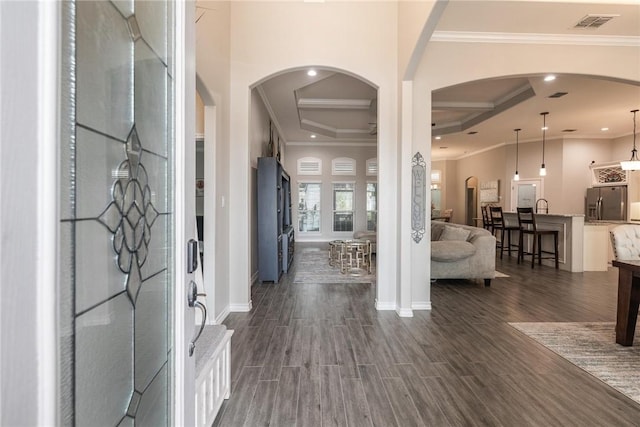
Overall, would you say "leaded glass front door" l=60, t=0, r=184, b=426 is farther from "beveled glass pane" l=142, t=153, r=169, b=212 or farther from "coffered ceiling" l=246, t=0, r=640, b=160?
"coffered ceiling" l=246, t=0, r=640, b=160

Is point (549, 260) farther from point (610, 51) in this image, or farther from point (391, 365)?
point (391, 365)

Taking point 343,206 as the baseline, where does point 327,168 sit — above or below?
above

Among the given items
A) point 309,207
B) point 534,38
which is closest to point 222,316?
point 534,38

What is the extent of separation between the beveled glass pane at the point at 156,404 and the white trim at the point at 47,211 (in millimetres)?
412

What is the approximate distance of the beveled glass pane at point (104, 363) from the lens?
662 mm

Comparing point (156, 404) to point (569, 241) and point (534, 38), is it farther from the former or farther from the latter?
point (569, 241)

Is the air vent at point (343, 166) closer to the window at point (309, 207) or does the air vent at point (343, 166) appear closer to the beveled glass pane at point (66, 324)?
the window at point (309, 207)

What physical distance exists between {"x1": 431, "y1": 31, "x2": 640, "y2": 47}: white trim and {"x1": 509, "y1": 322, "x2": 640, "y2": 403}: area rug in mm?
3367

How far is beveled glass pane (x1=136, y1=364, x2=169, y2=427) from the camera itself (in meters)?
0.91

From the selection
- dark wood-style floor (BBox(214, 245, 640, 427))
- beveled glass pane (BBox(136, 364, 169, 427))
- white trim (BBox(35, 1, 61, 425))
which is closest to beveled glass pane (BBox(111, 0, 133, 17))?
white trim (BBox(35, 1, 61, 425))

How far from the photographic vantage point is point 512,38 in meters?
3.88

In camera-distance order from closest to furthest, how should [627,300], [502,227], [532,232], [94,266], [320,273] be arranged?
[94,266]
[627,300]
[320,273]
[532,232]
[502,227]

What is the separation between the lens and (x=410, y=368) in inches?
98.1

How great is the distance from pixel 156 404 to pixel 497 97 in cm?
734
